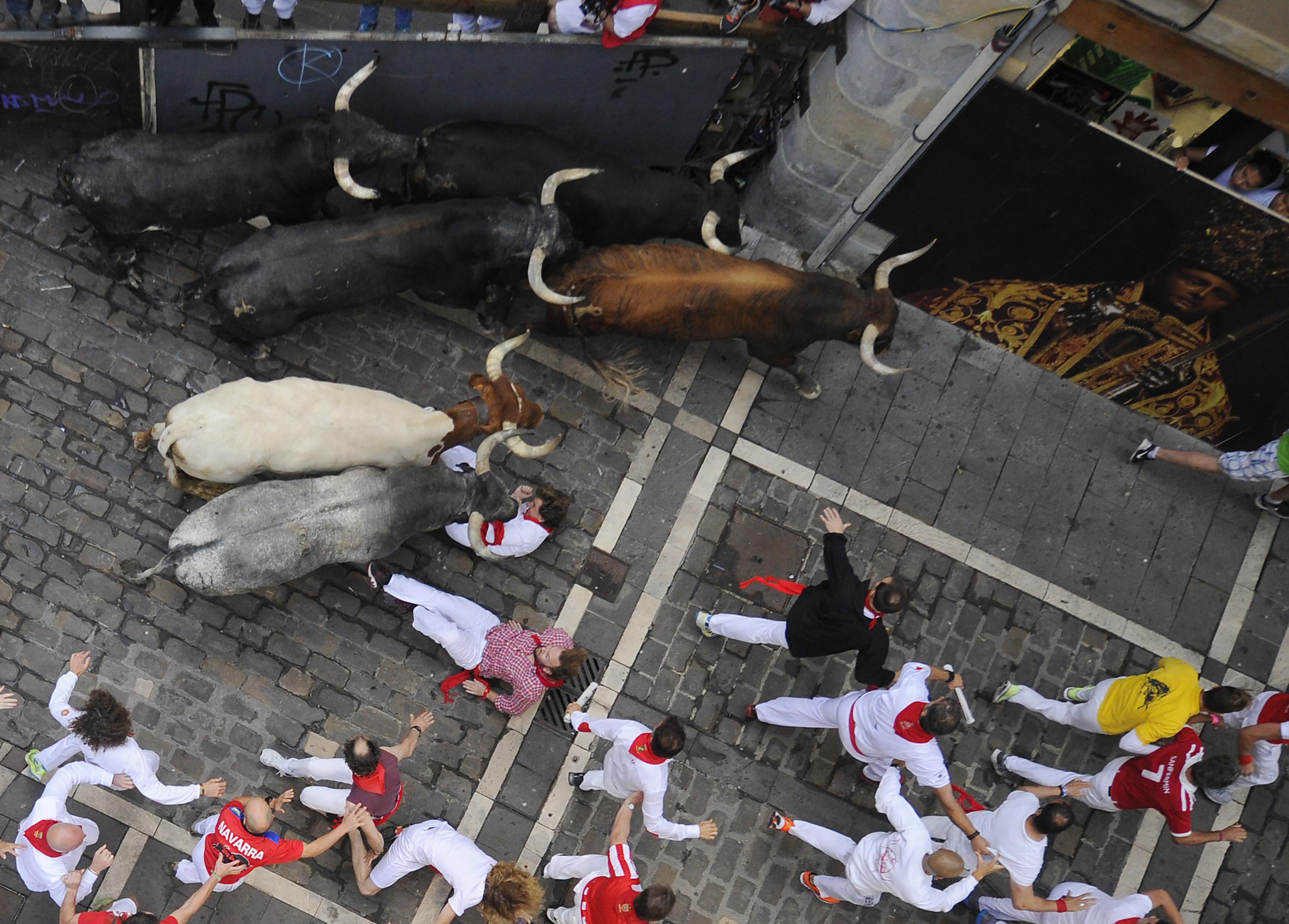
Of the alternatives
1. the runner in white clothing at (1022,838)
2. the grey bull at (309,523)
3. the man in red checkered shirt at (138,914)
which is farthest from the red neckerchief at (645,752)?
the man in red checkered shirt at (138,914)

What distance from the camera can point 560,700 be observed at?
27.5ft

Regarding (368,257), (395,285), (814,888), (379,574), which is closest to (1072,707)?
(814,888)

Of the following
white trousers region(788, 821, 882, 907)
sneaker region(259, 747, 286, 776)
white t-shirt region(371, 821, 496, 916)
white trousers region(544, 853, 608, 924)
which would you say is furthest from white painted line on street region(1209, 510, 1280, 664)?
sneaker region(259, 747, 286, 776)

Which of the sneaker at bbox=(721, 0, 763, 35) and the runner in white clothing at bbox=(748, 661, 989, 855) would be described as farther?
the sneaker at bbox=(721, 0, 763, 35)

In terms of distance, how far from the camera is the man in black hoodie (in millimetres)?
7285

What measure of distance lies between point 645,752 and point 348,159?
4.99 m

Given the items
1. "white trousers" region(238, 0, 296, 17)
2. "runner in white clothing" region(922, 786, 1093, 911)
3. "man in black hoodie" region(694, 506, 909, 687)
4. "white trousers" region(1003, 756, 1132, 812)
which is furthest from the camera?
"white trousers" region(1003, 756, 1132, 812)

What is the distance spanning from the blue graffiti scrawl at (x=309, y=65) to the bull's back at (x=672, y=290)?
7.68ft

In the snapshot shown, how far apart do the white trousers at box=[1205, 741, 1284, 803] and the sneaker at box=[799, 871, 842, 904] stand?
326 cm

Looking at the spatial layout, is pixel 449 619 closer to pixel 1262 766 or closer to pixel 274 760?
pixel 274 760

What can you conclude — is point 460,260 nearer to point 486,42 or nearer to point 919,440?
point 486,42

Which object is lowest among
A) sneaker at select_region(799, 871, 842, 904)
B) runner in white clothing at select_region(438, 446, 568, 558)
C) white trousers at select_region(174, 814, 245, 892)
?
sneaker at select_region(799, 871, 842, 904)

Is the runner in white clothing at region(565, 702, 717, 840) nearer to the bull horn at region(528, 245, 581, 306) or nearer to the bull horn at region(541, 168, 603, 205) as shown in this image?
the bull horn at region(528, 245, 581, 306)

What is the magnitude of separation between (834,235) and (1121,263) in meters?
2.39
